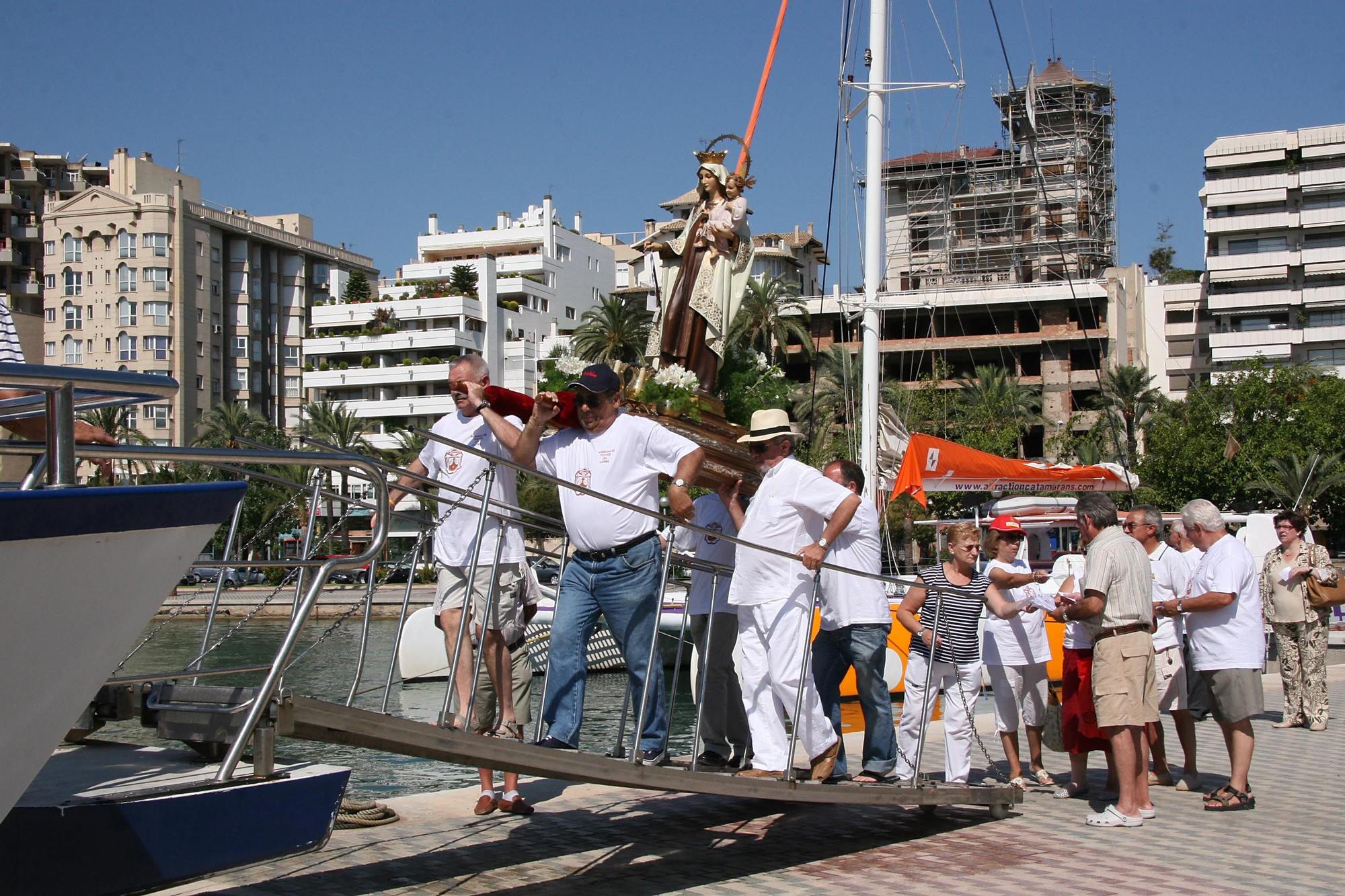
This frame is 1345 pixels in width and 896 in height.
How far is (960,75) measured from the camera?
17766 mm

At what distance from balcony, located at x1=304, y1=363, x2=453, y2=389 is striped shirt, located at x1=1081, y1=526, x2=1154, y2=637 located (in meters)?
70.5

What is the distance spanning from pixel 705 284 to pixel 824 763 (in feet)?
14.0

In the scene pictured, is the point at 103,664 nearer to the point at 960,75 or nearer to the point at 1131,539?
the point at 1131,539

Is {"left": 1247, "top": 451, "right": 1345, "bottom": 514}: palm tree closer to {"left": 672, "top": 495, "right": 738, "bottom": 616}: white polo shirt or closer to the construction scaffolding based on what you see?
the construction scaffolding

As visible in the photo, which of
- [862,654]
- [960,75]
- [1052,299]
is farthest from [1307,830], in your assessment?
[1052,299]

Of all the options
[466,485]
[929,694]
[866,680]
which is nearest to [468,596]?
[466,485]

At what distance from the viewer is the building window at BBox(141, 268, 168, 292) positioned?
78938mm

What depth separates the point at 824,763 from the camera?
6676 mm

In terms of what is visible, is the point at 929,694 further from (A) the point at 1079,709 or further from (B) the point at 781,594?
(B) the point at 781,594

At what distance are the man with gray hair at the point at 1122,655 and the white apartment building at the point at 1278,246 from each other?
244 ft

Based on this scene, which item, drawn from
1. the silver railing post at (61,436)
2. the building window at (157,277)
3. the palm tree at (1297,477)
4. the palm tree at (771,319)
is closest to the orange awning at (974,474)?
the silver railing post at (61,436)

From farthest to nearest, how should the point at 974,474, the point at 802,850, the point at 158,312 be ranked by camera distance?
1. the point at 158,312
2. the point at 974,474
3. the point at 802,850

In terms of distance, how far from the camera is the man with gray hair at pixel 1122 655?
710 cm

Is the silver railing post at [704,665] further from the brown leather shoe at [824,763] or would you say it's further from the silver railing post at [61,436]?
the silver railing post at [61,436]
